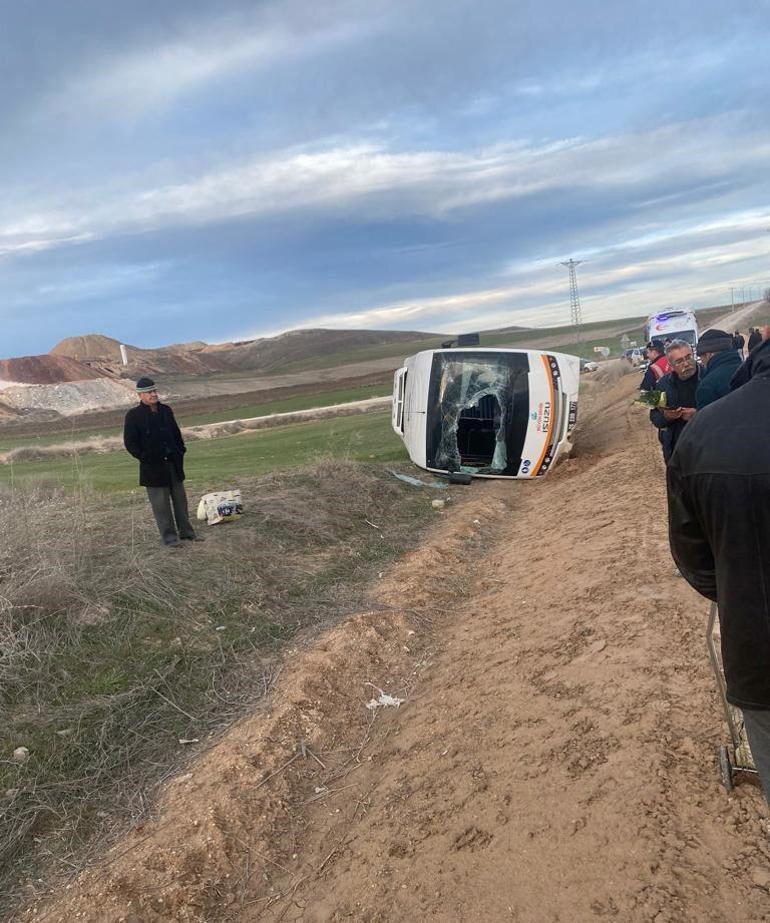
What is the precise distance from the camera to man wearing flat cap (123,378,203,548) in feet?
26.0

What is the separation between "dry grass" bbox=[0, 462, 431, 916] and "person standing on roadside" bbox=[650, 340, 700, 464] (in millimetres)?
3903

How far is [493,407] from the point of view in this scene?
1284 centimetres

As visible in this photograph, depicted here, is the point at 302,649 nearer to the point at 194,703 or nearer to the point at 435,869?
the point at 194,703

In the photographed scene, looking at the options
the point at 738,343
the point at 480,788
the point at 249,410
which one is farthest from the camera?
the point at 249,410

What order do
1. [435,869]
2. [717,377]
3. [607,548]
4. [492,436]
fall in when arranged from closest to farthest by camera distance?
[435,869] → [717,377] → [607,548] → [492,436]

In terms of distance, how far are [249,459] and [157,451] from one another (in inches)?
469

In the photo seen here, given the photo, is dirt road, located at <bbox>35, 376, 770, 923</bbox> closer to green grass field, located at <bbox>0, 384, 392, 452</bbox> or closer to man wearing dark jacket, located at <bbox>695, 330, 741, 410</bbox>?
man wearing dark jacket, located at <bbox>695, 330, 741, 410</bbox>

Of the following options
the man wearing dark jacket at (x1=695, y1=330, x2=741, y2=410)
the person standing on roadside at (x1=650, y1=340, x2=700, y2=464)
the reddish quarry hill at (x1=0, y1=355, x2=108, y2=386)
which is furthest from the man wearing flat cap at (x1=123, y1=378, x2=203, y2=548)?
the reddish quarry hill at (x1=0, y1=355, x2=108, y2=386)

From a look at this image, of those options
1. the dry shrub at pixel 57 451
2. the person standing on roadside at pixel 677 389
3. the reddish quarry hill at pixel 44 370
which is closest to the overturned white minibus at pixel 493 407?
the person standing on roadside at pixel 677 389

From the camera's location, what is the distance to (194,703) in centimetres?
546

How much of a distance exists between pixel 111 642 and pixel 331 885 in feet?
11.1

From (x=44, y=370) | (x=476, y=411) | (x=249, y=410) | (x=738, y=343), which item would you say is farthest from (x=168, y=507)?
(x=44, y=370)

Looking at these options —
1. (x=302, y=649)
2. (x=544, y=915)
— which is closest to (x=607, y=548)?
(x=302, y=649)

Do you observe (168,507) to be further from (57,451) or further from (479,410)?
(57,451)
